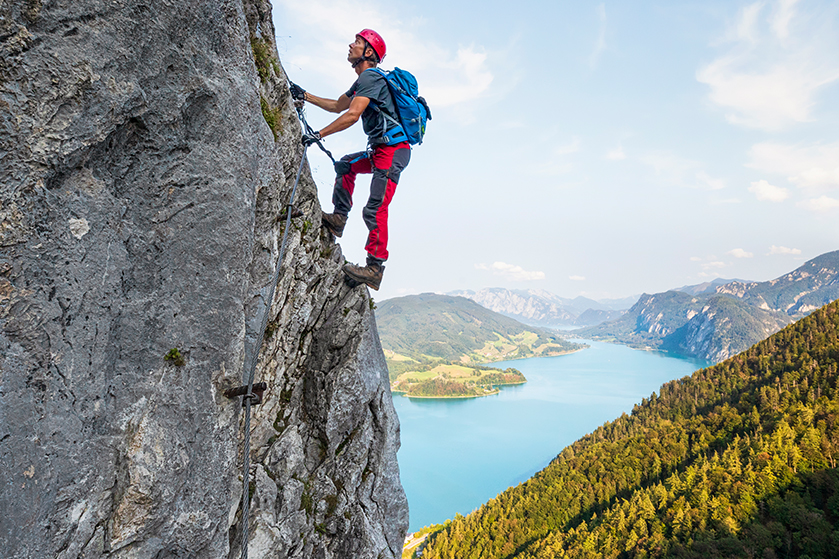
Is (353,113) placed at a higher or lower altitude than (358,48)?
lower

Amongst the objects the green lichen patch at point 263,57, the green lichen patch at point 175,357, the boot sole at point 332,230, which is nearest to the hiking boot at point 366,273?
the boot sole at point 332,230

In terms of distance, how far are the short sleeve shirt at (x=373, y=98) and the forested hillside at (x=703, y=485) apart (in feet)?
140

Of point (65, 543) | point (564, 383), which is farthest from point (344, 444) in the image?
point (564, 383)

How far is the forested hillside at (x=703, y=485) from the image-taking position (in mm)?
37219

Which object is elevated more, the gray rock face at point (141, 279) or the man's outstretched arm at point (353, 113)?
the man's outstretched arm at point (353, 113)

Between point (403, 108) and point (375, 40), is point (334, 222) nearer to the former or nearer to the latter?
point (403, 108)

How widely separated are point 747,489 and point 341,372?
53.5 m

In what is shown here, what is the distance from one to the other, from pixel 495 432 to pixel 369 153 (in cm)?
9125

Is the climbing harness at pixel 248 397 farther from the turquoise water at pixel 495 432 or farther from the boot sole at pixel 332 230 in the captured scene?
the turquoise water at pixel 495 432

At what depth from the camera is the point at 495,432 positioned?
87.8m

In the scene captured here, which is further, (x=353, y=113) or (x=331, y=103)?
(x=331, y=103)

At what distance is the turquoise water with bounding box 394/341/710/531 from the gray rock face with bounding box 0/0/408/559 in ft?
186

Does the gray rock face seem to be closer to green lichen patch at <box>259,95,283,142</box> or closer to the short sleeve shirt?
green lichen patch at <box>259,95,283,142</box>

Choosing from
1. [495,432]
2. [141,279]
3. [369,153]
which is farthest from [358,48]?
[495,432]
